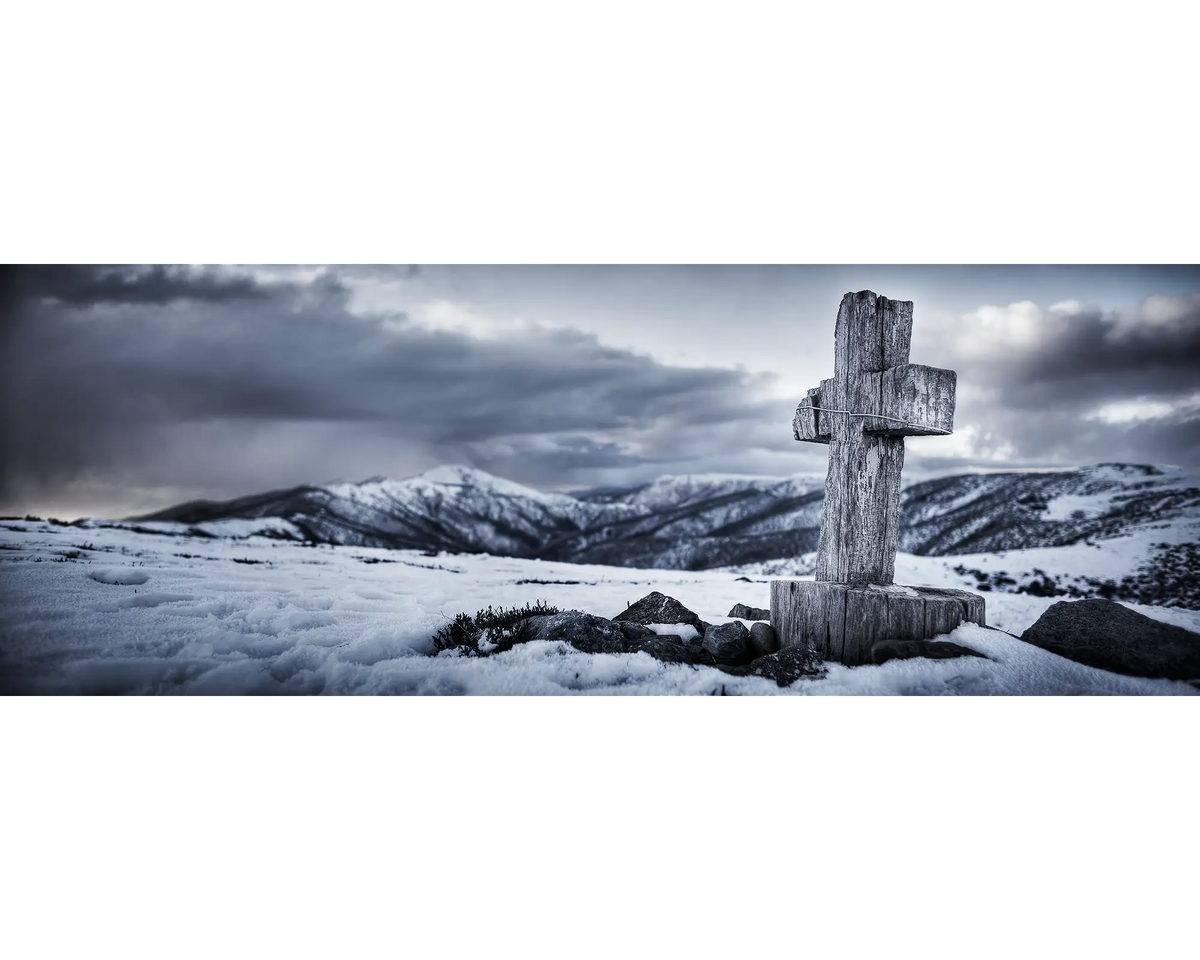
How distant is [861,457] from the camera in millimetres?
4746

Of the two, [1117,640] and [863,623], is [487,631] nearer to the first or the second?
[863,623]

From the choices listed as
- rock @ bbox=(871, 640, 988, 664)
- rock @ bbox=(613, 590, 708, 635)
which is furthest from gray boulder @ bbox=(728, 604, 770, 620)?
rock @ bbox=(871, 640, 988, 664)

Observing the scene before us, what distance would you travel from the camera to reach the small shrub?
4664mm

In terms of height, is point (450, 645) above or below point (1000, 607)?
below

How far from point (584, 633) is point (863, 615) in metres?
2.34

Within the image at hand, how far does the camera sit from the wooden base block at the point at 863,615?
429 centimetres

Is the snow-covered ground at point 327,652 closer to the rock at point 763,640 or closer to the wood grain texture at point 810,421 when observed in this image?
the rock at point 763,640

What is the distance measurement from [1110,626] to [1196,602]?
28.1 feet

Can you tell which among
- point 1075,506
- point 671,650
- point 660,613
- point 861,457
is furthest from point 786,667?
point 1075,506
